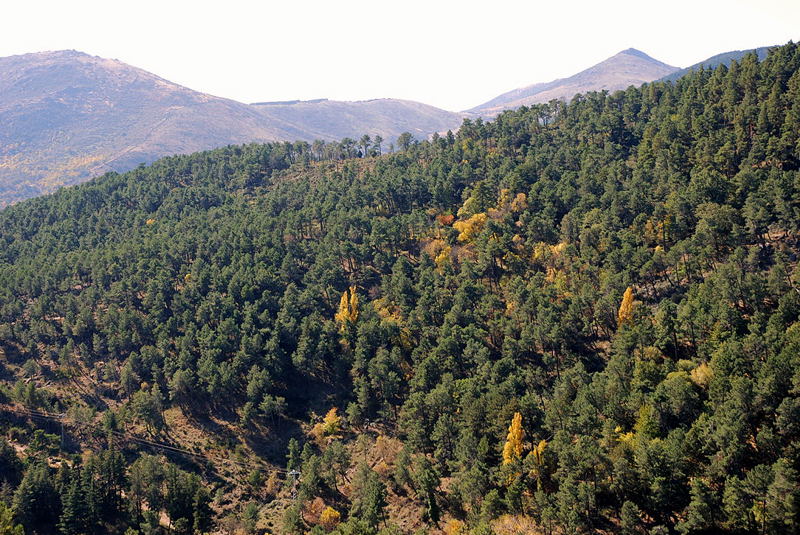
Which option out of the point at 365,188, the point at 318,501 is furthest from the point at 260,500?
the point at 365,188

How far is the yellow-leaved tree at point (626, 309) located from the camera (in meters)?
101

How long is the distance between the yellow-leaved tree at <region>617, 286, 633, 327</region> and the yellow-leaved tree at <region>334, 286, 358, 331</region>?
61.5 metres

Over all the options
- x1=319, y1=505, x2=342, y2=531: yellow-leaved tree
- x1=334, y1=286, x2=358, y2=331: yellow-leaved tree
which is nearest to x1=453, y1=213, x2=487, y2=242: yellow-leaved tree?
x1=334, y1=286, x2=358, y2=331: yellow-leaved tree

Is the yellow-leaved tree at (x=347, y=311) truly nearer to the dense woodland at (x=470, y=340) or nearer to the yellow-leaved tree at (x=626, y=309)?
the dense woodland at (x=470, y=340)

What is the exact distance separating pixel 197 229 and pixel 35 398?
248 feet

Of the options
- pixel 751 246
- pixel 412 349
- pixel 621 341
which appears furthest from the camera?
pixel 412 349

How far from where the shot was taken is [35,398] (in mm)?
108062

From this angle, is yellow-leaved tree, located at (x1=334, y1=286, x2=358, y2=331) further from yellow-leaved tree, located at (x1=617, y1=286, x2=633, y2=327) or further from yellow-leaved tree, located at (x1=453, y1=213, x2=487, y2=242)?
yellow-leaved tree, located at (x1=617, y1=286, x2=633, y2=327)

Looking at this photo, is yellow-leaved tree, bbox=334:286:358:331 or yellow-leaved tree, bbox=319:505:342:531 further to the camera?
yellow-leaved tree, bbox=334:286:358:331

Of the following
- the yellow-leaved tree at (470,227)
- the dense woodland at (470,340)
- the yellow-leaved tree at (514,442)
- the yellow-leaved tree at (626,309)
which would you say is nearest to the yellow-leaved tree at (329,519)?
the dense woodland at (470,340)

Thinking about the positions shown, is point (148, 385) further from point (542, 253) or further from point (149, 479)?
point (542, 253)

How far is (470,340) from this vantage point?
353 ft

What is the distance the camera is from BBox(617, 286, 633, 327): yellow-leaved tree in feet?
331

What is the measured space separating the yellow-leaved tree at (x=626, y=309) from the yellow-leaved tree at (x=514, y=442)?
3396 cm
